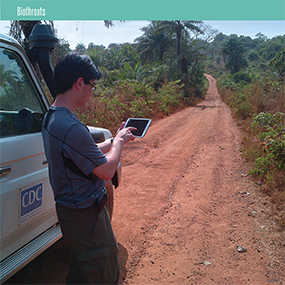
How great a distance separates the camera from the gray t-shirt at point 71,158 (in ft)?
4.75

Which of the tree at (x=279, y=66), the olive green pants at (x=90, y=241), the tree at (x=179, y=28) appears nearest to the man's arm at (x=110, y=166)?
the olive green pants at (x=90, y=241)

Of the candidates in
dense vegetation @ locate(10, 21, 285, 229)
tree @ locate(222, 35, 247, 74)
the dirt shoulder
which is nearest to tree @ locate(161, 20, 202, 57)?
dense vegetation @ locate(10, 21, 285, 229)

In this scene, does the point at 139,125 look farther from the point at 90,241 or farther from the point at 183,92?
the point at 183,92

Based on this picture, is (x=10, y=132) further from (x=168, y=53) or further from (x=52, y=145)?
(x=168, y=53)

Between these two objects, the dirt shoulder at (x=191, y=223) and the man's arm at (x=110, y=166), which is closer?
the man's arm at (x=110, y=166)

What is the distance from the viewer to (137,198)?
4.34m

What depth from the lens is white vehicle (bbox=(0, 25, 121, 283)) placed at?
1836 millimetres

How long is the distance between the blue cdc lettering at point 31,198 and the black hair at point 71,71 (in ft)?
2.95

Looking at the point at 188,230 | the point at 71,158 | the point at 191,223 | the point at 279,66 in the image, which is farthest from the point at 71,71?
the point at 279,66

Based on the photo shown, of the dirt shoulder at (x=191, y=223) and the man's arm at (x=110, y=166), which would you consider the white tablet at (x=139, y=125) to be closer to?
the man's arm at (x=110, y=166)

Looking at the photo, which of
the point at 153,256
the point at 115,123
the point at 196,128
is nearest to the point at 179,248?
the point at 153,256

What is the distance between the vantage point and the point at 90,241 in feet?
5.21

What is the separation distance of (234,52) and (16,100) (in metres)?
44.6

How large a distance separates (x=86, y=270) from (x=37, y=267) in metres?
→ 1.36
